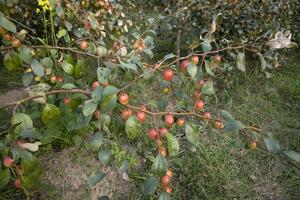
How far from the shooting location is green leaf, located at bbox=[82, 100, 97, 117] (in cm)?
125

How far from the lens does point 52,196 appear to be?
2195 millimetres

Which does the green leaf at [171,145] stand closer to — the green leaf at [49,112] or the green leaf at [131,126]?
the green leaf at [131,126]

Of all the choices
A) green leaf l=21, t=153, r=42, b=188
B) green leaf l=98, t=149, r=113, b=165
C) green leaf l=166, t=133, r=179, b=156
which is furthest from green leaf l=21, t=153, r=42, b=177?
green leaf l=166, t=133, r=179, b=156

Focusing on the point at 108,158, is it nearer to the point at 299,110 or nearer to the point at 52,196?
the point at 52,196

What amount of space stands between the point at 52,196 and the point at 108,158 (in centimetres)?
100

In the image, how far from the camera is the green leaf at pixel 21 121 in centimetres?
125

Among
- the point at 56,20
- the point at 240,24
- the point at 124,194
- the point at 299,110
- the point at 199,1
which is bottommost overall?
the point at 299,110

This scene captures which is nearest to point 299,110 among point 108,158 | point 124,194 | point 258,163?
point 258,163

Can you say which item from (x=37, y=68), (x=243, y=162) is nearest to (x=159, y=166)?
(x=37, y=68)

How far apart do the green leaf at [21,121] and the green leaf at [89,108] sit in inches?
8.0

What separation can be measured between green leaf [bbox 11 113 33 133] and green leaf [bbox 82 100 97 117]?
0.20 m

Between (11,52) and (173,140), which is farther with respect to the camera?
(11,52)

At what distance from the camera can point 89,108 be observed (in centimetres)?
127

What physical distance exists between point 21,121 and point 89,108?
22 cm
